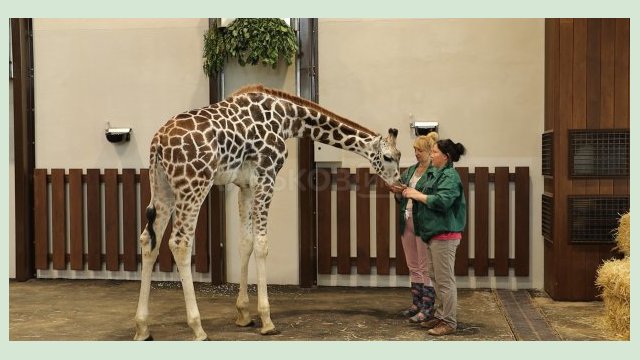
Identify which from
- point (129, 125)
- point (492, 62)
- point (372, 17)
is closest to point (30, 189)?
point (129, 125)

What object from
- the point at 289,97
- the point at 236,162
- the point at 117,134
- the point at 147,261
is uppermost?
the point at 289,97

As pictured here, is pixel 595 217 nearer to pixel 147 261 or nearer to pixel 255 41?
pixel 255 41

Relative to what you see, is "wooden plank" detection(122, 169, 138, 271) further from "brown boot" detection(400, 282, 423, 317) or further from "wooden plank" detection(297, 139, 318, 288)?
"brown boot" detection(400, 282, 423, 317)

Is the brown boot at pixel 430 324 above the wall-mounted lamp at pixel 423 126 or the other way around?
the other way around

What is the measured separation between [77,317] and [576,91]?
4560 millimetres

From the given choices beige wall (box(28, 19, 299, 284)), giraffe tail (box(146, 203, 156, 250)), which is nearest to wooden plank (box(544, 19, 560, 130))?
beige wall (box(28, 19, 299, 284))

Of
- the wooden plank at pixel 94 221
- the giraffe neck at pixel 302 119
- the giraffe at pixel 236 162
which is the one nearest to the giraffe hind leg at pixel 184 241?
the giraffe at pixel 236 162

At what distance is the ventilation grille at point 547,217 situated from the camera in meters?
5.55

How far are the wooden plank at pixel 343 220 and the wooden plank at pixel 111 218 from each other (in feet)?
7.50

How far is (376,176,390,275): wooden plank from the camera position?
6.13 meters

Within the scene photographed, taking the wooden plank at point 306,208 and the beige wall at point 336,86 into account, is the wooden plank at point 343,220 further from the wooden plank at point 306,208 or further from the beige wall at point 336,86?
the wooden plank at point 306,208

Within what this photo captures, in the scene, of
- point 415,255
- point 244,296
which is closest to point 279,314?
point 244,296

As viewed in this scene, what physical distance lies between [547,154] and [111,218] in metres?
4.32

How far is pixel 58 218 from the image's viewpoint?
6570 millimetres
